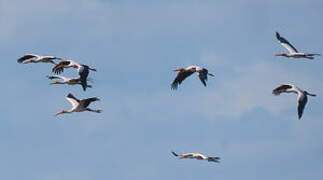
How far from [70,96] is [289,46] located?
11.9 metres

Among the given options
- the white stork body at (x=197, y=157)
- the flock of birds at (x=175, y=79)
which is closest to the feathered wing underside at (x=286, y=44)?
the flock of birds at (x=175, y=79)

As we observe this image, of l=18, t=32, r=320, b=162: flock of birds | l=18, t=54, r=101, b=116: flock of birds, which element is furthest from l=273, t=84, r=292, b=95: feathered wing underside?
l=18, t=54, r=101, b=116: flock of birds

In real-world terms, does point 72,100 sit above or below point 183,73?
below

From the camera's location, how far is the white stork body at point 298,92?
45250 mm

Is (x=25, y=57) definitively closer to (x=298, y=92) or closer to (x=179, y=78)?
(x=179, y=78)

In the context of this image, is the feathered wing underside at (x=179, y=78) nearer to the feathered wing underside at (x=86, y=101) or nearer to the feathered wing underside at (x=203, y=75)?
the feathered wing underside at (x=203, y=75)

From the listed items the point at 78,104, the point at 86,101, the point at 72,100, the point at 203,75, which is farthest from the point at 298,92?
the point at 72,100

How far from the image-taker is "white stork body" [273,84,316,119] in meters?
45.2

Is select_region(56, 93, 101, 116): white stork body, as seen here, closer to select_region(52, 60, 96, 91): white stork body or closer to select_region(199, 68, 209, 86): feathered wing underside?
select_region(52, 60, 96, 91): white stork body

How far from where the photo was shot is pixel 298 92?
1843 inches

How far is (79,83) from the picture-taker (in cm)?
4869

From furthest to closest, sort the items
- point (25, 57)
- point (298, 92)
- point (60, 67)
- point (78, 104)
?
point (25, 57)
point (60, 67)
point (78, 104)
point (298, 92)

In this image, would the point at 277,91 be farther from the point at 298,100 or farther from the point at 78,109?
the point at 78,109

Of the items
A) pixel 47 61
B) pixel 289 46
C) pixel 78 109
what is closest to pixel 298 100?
pixel 289 46
